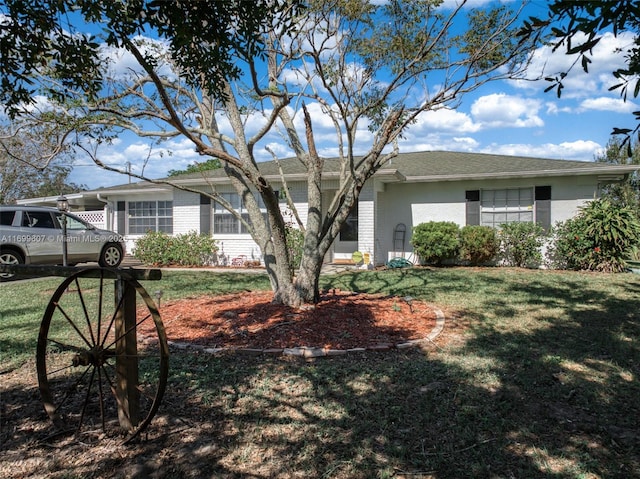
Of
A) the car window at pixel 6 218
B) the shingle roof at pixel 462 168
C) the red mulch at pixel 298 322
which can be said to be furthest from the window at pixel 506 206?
the car window at pixel 6 218

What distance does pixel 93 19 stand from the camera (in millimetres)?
3219

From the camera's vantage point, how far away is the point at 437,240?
12289mm

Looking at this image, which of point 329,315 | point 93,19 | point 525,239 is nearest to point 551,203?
point 525,239

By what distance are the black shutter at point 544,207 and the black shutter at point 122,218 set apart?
48.2 feet

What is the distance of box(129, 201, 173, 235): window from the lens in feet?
53.1

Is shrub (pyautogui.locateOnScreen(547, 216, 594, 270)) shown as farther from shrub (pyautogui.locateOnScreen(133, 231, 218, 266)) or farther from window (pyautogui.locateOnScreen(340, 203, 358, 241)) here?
shrub (pyautogui.locateOnScreen(133, 231, 218, 266))

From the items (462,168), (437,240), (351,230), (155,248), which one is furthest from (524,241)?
(155,248)

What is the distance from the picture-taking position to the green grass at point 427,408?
2.60 meters

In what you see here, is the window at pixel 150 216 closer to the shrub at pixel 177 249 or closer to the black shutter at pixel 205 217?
the shrub at pixel 177 249

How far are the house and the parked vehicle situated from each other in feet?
9.65

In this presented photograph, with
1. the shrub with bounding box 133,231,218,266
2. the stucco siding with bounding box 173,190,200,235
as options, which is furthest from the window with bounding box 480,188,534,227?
the stucco siding with bounding box 173,190,200,235

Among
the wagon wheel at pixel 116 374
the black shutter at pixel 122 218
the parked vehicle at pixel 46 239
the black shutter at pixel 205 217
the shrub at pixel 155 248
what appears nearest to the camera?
the wagon wheel at pixel 116 374

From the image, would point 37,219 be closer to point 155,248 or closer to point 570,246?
point 155,248

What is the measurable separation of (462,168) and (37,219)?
12.4 metres
